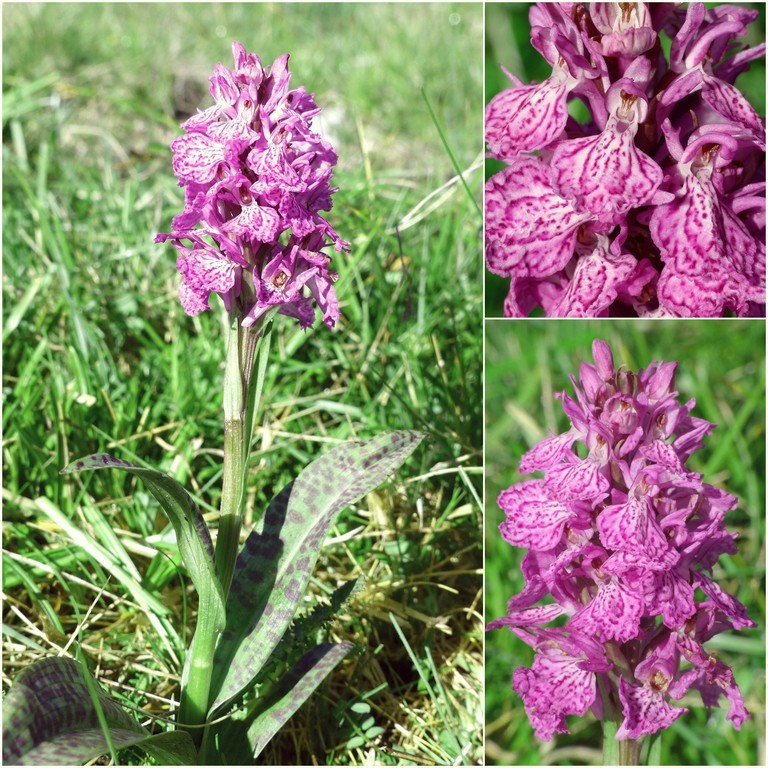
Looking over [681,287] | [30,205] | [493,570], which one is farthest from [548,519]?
[30,205]

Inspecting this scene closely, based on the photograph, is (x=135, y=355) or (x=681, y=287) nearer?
(x=681, y=287)

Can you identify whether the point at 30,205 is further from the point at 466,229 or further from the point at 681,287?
the point at 681,287

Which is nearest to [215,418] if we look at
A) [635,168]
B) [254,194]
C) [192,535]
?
[192,535]

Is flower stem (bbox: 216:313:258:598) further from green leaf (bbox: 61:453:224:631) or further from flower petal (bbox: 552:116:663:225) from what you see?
flower petal (bbox: 552:116:663:225)

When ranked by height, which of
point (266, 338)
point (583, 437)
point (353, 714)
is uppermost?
point (266, 338)

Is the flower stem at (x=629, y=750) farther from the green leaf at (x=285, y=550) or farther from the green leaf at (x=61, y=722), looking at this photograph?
the green leaf at (x=61, y=722)

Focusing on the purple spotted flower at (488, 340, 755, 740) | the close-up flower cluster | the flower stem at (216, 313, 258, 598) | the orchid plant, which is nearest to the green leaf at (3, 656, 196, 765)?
the orchid plant

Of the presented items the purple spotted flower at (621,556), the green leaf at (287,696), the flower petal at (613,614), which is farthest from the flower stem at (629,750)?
the green leaf at (287,696)
